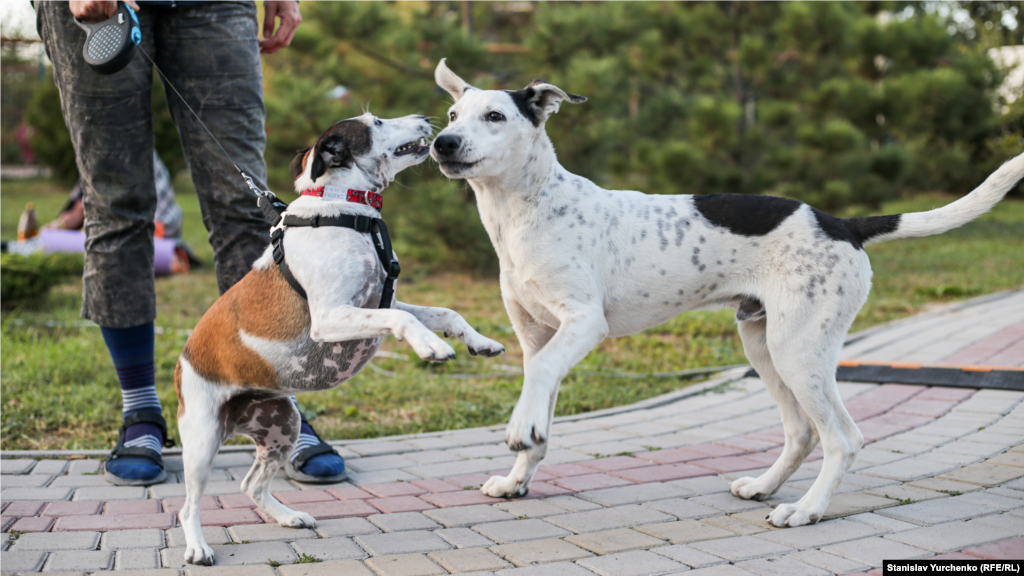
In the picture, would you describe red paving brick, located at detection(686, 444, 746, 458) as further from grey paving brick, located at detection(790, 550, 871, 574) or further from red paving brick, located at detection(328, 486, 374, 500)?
red paving brick, located at detection(328, 486, 374, 500)

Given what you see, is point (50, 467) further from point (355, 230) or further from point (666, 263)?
point (666, 263)

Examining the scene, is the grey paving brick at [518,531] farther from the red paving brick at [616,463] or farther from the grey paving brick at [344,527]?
the red paving brick at [616,463]

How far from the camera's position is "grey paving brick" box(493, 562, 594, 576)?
93.0 inches

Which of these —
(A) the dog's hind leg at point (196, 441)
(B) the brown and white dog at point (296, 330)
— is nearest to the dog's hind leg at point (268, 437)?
(B) the brown and white dog at point (296, 330)

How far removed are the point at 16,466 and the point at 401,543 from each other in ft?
6.30

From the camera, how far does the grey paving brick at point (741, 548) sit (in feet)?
8.14

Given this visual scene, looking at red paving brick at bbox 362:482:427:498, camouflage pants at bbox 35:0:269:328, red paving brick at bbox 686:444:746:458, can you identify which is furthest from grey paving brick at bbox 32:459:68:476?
red paving brick at bbox 686:444:746:458

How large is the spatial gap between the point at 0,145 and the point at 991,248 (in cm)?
2058

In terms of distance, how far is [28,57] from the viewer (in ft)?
63.8

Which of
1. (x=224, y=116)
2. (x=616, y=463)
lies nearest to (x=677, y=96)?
(x=616, y=463)

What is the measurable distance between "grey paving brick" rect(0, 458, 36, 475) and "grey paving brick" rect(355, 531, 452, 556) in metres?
1.69

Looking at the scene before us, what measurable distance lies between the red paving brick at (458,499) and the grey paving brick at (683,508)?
2.02 ft

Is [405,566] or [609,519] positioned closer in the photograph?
[405,566]

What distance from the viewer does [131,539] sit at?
2670 millimetres
